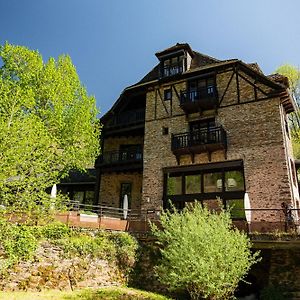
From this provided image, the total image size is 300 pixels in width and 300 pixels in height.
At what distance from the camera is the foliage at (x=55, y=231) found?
11.9 m

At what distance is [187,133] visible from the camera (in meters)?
18.7

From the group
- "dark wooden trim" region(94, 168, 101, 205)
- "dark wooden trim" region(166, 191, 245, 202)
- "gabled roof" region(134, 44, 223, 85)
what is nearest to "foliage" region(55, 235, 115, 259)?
"dark wooden trim" region(166, 191, 245, 202)

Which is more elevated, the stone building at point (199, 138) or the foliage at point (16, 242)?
the stone building at point (199, 138)

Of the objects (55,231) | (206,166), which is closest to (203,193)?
(206,166)

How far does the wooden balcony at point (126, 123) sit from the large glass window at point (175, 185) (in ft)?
15.0

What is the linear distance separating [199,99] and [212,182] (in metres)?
5.15

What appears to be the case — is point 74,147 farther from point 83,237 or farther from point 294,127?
point 294,127

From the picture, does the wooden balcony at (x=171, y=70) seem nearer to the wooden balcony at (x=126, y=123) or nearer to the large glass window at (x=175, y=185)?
the wooden balcony at (x=126, y=123)

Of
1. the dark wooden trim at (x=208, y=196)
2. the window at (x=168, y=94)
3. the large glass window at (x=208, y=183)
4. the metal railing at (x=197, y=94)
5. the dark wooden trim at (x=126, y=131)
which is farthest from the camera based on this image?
the dark wooden trim at (x=126, y=131)

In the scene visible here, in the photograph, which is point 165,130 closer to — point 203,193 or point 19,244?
point 203,193

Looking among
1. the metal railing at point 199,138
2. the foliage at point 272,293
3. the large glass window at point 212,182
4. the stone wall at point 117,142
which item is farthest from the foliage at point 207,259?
the stone wall at point 117,142

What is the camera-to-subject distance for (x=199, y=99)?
742 inches

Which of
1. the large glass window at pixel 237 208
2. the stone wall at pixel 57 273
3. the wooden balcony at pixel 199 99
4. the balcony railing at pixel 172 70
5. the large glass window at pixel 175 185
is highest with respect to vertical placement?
the balcony railing at pixel 172 70

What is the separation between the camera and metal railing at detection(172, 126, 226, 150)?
17547mm
